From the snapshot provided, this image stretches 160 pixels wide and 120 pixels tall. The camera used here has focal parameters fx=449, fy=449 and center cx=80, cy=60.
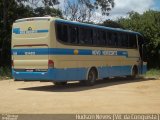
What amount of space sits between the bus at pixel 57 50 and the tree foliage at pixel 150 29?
473 inches

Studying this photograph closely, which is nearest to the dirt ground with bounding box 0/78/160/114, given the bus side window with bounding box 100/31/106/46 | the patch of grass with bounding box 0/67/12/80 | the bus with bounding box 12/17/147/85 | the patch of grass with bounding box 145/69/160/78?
Result: the bus with bounding box 12/17/147/85

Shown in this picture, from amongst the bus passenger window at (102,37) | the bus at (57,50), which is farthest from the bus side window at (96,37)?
the bus passenger window at (102,37)

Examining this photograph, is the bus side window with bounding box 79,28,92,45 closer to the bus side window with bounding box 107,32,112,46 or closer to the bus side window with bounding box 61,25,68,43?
the bus side window with bounding box 61,25,68,43

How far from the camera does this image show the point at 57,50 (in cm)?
1934

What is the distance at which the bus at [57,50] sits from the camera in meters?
19.2

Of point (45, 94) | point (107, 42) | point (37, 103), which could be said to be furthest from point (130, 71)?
point (37, 103)

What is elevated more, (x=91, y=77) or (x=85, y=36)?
(x=85, y=36)

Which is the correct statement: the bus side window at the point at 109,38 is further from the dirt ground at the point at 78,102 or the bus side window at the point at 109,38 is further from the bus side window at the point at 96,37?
the dirt ground at the point at 78,102

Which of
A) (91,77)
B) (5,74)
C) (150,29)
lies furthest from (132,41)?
(5,74)

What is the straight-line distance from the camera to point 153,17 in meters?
36.6

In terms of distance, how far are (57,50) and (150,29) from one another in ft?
58.0

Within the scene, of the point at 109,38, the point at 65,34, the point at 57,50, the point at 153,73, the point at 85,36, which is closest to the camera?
the point at 57,50

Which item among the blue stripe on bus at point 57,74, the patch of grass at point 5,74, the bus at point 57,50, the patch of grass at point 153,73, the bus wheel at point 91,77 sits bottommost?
the patch of grass at point 153,73

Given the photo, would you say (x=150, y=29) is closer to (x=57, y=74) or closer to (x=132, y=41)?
(x=132, y=41)
